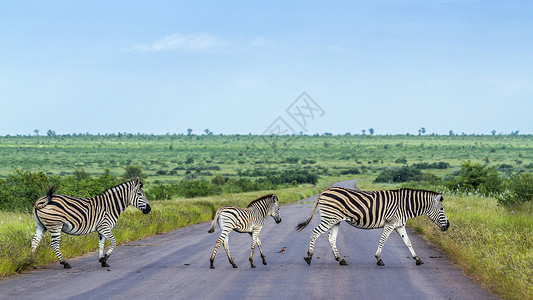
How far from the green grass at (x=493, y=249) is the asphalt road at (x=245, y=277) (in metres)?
0.39

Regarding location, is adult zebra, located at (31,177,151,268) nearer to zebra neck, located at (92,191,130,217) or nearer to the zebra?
zebra neck, located at (92,191,130,217)

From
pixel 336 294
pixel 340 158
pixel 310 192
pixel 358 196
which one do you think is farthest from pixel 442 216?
pixel 340 158

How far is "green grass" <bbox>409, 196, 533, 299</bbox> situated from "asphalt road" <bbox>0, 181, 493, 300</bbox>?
→ 39 cm

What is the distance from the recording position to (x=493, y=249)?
14359mm

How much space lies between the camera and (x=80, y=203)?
49.8 ft

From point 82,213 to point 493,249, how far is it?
962 cm

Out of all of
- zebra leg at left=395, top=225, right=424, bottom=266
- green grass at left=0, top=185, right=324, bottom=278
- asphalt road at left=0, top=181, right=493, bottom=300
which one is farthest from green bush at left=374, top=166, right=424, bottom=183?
zebra leg at left=395, top=225, right=424, bottom=266

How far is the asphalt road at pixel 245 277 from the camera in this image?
11.6m

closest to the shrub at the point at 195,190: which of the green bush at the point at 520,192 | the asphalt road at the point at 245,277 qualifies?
the green bush at the point at 520,192

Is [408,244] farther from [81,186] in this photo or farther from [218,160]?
[218,160]

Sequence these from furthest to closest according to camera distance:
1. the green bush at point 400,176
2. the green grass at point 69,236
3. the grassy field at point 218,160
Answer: the grassy field at point 218,160 < the green bush at point 400,176 < the green grass at point 69,236

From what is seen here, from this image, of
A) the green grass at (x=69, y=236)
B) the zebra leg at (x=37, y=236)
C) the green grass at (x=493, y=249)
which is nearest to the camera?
the green grass at (x=493, y=249)

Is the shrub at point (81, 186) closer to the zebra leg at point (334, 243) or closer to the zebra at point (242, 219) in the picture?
the zebra at point (242, 219)

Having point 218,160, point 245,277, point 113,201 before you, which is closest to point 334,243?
point 245,277
